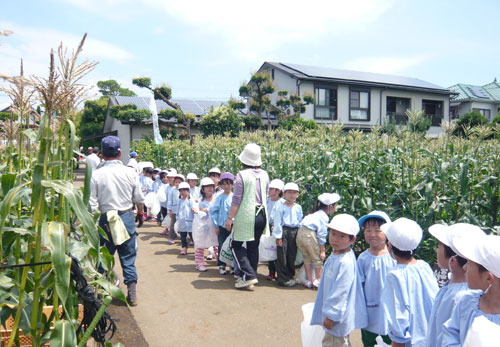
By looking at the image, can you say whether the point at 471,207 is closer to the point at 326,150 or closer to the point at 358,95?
the point at 326,150

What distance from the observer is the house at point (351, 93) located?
25562mm

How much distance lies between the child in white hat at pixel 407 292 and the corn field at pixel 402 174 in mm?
2480

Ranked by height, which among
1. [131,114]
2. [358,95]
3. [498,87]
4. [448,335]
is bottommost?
[448,335]

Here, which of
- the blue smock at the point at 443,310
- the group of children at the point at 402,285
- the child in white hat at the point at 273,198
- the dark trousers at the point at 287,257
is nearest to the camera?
the group of children at the point at 402,285

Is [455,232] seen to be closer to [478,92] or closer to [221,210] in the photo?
[221,210]

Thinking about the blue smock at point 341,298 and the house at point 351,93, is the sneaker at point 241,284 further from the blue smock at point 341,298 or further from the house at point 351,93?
the house at point 351,93

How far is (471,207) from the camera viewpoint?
569 cm

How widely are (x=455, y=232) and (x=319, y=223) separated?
3.55m

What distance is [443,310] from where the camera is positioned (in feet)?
8.20

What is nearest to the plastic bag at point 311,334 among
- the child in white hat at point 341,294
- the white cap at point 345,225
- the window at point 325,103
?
the child in white hat at point 341,294

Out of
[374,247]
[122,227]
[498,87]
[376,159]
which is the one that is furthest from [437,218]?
[498,87]

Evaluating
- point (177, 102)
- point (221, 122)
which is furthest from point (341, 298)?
point (177, 102)

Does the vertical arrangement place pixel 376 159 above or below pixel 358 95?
below

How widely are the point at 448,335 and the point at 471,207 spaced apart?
160 inches
